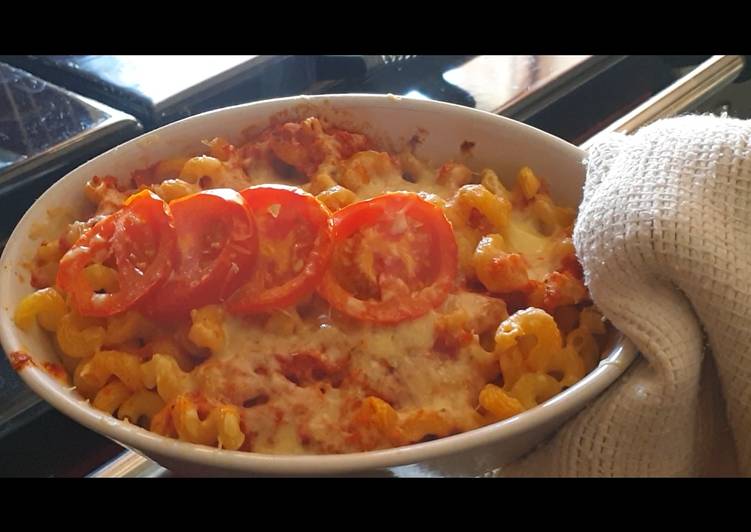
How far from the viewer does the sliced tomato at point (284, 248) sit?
0.76 m

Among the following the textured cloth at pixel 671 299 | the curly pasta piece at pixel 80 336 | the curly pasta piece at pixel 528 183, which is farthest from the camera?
the curly pasta piece at pixel 528 183

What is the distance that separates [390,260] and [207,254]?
17cm

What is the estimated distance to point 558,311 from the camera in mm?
812

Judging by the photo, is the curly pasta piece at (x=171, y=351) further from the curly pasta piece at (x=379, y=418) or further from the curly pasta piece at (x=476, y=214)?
the curly pasta piece at (x=476, y=214)

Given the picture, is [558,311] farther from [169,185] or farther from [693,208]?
[169,185]

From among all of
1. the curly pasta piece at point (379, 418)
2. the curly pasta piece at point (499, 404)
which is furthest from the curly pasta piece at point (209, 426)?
the curly pasta piece at point (499, 404)

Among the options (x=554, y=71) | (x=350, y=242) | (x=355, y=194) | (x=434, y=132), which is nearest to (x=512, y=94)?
(x=554, y=71)

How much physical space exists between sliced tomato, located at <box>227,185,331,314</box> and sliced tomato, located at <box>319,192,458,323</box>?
0.02 meters

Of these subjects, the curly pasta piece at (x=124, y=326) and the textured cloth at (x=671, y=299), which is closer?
the textured cloth at (x=671, y=299)

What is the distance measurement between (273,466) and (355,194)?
366mm

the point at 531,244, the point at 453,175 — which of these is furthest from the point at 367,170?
the point at 531,244

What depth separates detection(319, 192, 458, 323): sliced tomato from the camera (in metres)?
0.77

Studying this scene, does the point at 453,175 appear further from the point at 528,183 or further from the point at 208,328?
the point at 208,328

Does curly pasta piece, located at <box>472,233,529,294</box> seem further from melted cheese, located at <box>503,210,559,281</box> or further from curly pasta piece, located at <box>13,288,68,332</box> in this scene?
curly pasta piece, located at <box>13,288,68,332</box>
